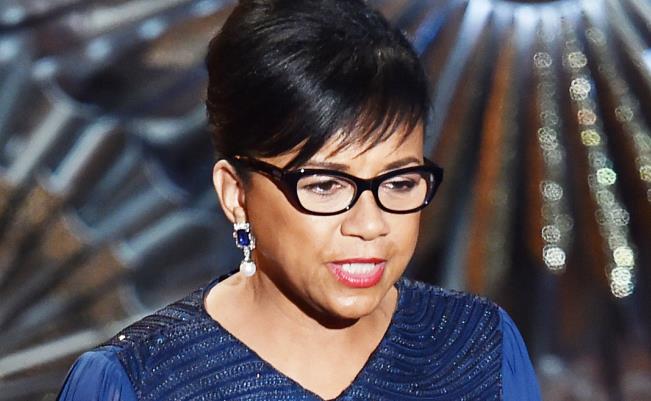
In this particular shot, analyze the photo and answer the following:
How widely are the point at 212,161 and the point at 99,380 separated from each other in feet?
2.02

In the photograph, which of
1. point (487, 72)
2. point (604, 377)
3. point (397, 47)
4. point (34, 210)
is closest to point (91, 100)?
point (34, 210)

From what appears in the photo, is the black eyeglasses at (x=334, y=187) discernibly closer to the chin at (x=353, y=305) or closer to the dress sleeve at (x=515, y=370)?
the chin at (x=353, y=305)

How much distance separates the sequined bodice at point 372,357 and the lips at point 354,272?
0.53ft

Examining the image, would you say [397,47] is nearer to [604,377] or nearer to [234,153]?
[234,153]

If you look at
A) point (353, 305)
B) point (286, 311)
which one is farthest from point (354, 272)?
point (286, 311)

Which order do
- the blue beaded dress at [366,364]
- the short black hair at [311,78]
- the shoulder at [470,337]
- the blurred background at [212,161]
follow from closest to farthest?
the short black hair at [311,78] → the blue beaded dress at [366,364] → the shoulder at [470,337] → the blurred background at [212,161]

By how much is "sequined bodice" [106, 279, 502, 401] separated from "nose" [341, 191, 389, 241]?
202 millimetres

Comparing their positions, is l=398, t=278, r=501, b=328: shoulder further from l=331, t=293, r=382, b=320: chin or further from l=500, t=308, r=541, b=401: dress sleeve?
l=331, t=293, r=382, b=320: chin

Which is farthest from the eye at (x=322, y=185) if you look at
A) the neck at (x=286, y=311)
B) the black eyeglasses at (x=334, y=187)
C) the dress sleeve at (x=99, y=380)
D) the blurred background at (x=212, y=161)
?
the blurred background at (x=212, y=161)

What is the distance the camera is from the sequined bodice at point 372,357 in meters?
1.08

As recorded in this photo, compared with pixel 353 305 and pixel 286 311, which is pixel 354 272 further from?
pixel 286 311

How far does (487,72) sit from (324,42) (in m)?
0.69

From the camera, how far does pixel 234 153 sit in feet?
3.35

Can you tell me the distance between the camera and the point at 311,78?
3.12 ft
